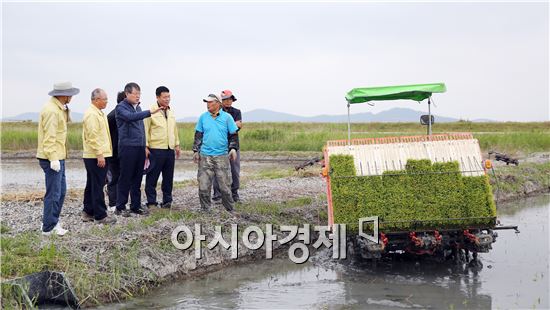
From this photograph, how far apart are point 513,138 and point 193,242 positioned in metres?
22.1

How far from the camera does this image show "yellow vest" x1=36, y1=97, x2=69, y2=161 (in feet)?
25.0

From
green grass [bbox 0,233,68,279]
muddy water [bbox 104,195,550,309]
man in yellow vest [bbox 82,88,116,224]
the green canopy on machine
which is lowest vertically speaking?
muddy water [bbox 104,195,550,309]

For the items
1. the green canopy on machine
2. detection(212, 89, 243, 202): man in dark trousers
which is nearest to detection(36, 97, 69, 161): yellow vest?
detection(212, 89, 243, 202): man in dark trousers

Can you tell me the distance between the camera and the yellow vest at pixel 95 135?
8.36m

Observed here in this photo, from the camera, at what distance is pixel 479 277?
25.5 feet

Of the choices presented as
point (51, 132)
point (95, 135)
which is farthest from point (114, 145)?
point (51, 132)

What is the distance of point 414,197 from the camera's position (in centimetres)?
774

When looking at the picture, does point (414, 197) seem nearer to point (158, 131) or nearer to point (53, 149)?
point (158, 131)

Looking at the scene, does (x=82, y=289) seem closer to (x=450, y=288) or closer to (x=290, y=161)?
(x=450, y=288)

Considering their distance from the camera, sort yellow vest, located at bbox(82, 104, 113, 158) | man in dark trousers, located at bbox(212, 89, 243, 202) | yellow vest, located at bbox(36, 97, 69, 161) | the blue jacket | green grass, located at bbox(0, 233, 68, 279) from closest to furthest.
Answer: green grass, located at bbox(0, 233, 68, 279)
yellow vest, located at bbox(36, 97, 69, 161)
yellow vest, located at bbox(82, 104, 113, 158)
the blue jacket
man in dark trousers, located at bbox(212, 89, 243, 202)

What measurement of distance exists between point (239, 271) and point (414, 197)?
2619mm

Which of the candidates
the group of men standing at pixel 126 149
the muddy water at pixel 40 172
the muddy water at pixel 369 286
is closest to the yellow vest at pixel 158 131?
the group of men standing at pixel 126 149

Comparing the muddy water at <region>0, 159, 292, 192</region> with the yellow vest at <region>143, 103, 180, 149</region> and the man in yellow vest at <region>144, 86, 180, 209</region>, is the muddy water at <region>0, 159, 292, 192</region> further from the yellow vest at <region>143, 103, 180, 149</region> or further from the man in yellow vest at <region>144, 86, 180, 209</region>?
the yellow vest at <region>143, 103, 180, 149</region>

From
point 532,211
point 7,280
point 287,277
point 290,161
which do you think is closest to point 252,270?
point 287,277
